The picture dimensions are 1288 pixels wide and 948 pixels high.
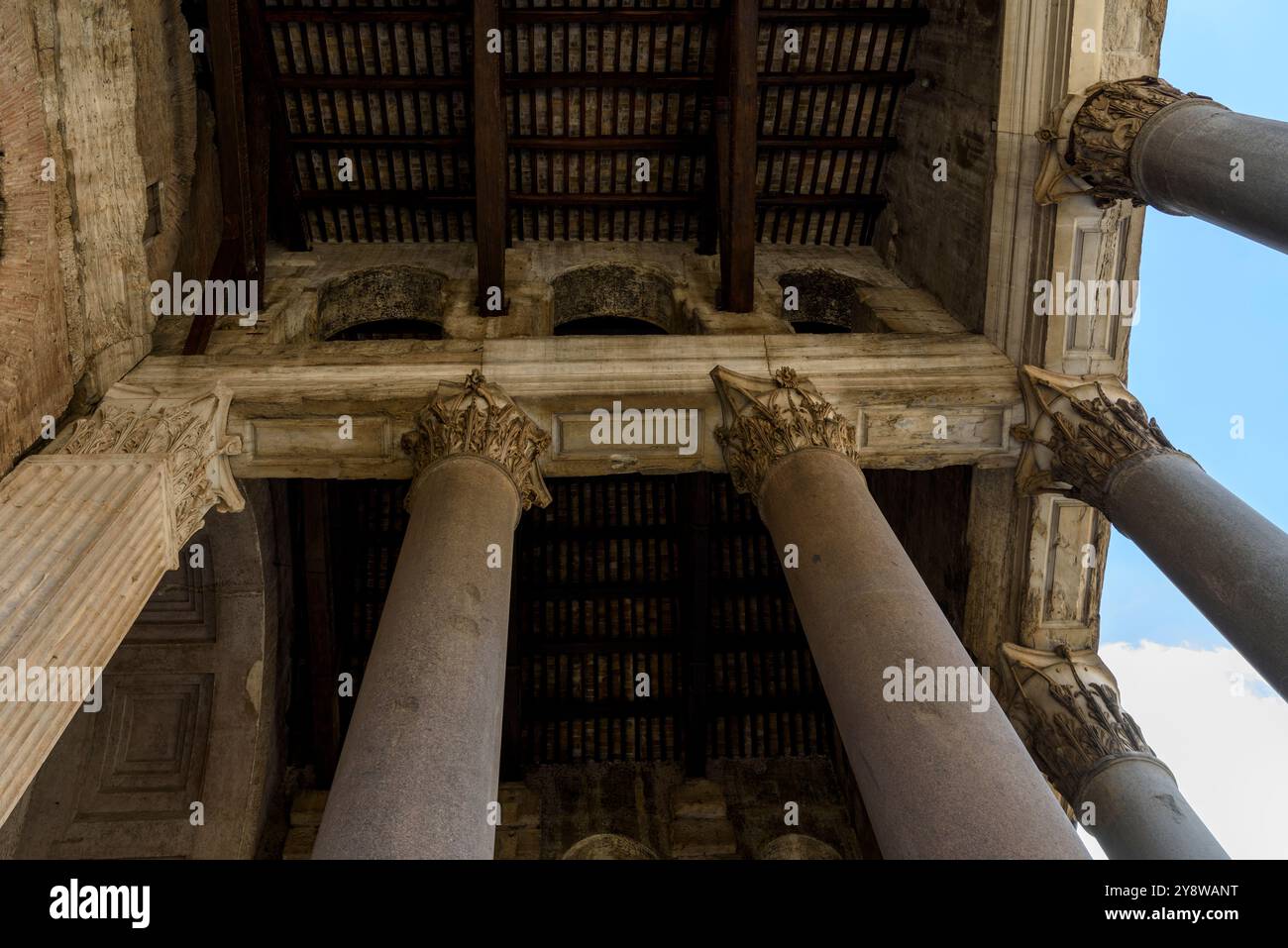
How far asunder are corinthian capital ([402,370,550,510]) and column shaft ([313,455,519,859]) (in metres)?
0.42

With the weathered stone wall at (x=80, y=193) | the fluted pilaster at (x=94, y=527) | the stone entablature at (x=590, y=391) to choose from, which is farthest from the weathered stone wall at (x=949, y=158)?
the weathered stone wall at (x=80, y=193)

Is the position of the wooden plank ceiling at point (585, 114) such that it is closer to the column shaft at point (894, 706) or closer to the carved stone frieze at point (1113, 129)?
the carved stone frieze at point (1113, 129)

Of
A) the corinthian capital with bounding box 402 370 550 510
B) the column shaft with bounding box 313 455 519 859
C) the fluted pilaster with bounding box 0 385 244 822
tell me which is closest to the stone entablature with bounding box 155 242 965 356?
Result: the corinthian capital with bounding box 402 370 550 510

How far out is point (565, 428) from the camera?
10555 mm

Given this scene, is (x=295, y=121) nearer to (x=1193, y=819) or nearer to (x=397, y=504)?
(x=397, y=504)

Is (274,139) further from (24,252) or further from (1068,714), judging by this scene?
(1068,714)

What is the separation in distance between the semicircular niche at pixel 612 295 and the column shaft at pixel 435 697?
551 centimetres

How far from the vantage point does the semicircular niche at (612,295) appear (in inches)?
548

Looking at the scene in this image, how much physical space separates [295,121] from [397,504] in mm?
5543

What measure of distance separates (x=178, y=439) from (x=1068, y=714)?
356 inches

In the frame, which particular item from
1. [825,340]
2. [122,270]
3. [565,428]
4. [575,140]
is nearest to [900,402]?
[825,340]

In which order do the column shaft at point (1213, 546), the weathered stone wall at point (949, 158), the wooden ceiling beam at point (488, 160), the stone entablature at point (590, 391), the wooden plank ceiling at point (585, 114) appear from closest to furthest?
1. the column shaft at point (1213, 546)
2. the stone entablature at point (590, 391)
3. the wooden ceiling beam at point (488, 160)
4. the weathered stone wall at point (949, 158)
5. the wooden plank ceiling at point (585, 114)

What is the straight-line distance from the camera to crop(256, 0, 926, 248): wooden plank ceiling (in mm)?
12789

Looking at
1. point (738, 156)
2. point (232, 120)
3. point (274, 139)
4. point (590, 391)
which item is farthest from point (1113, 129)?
point (274, 139)
